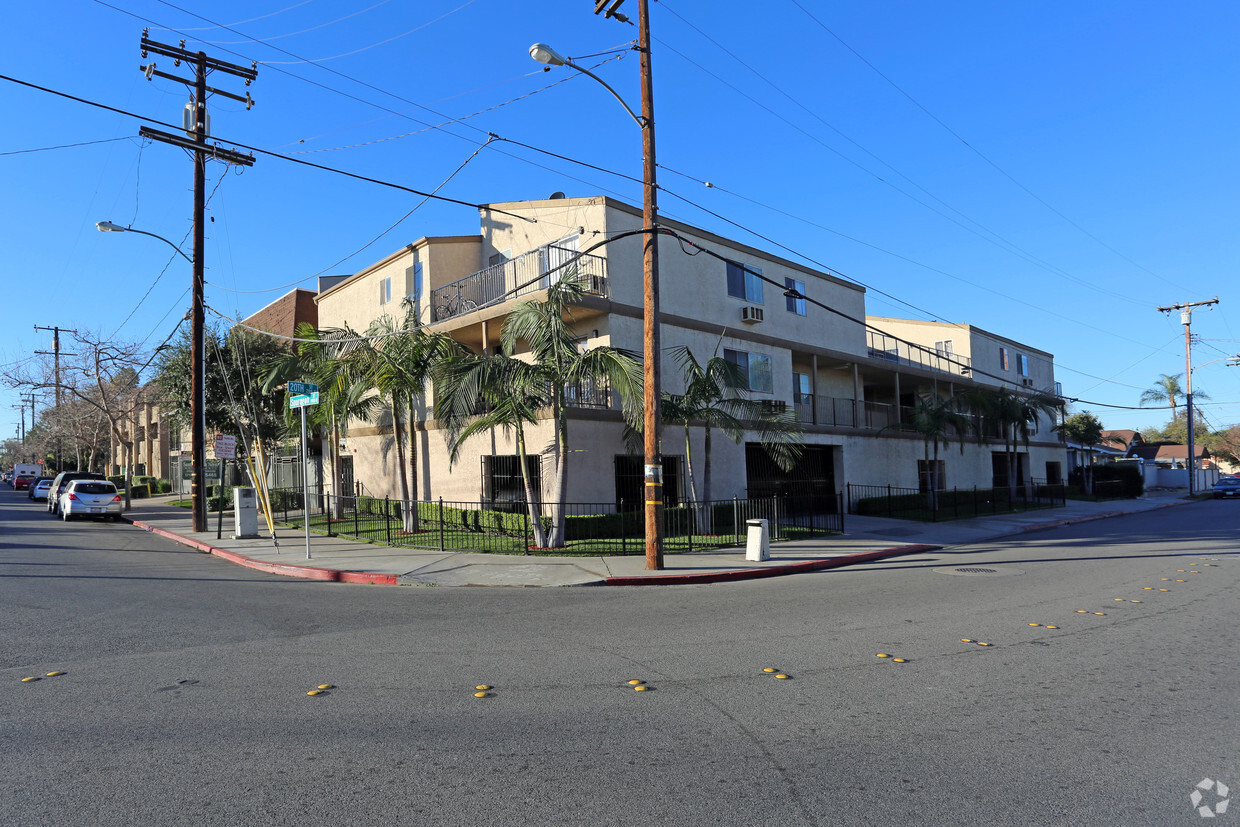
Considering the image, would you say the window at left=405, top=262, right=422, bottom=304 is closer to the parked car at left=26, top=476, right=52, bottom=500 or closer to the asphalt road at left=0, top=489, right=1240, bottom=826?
the asphalt road at left=0, top=489, right=1240, bottom=826

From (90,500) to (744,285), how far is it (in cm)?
2465

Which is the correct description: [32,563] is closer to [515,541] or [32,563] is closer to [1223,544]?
[515,541]

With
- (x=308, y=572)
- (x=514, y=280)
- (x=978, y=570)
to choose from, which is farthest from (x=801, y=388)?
(x=308, y=572)

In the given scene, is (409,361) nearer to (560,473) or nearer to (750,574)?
(560,473)

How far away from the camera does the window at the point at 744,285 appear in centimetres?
2444

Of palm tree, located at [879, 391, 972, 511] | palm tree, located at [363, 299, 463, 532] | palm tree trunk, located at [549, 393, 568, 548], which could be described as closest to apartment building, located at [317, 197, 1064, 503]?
palm tree, located at [879, 391, 972, 511]

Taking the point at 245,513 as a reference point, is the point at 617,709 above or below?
below

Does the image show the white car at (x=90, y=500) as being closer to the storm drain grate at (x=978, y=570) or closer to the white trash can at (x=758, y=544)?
the white trash can at (x=758, y=544)

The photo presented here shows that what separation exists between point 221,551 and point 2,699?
12.2m

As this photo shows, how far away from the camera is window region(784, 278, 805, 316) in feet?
88.6

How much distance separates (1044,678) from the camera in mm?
6371

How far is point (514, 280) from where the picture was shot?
2252 centimetres

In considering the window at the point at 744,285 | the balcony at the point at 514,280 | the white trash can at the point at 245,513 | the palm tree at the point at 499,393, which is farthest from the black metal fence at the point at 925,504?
the white trash can at the point at 245,513

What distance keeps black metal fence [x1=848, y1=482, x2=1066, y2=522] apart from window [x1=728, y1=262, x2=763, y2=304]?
27.1 ft
